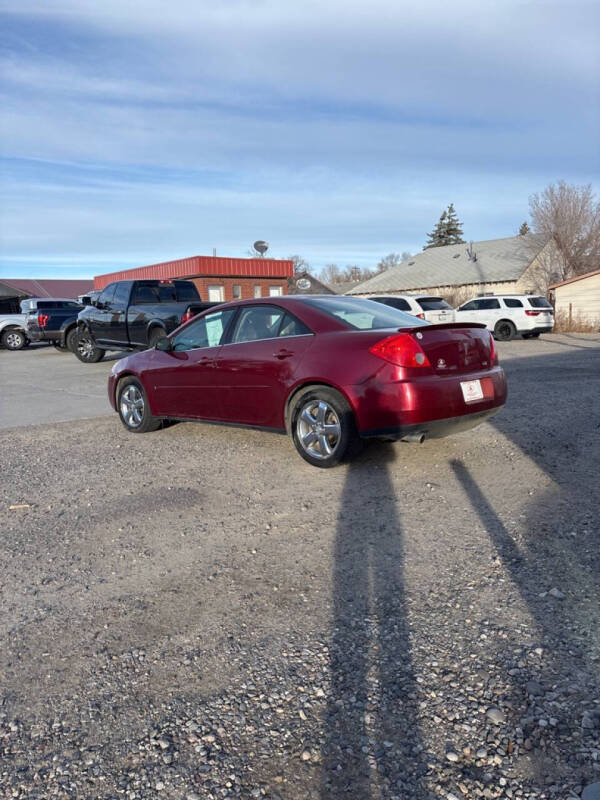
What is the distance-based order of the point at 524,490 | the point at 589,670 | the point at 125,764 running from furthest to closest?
the point at 524,490 → the point at 589,670 → the point at 125,764

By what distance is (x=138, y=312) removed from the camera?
586 inches

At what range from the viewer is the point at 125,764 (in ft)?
6.82

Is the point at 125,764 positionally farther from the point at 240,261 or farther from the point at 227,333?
the point at 240,261

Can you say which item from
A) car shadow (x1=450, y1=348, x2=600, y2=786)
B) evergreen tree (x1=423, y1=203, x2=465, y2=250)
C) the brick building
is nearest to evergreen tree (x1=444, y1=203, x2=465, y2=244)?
evergreen tree (x1=423, y1=203, x2=465, y2=250)

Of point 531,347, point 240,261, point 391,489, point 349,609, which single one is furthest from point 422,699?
point 240,261

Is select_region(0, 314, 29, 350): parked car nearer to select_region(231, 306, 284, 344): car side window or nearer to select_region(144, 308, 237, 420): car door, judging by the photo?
select_region(144, 308, 237, 420): car door

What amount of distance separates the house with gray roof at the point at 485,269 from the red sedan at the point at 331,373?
44.1 metres

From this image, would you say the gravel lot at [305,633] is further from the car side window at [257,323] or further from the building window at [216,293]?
the building window at [216,293]

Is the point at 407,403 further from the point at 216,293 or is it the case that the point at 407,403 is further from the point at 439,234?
the point at 439,234

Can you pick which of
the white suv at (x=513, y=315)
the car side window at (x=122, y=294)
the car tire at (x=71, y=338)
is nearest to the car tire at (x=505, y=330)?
the white suv at (x=513, y=315)

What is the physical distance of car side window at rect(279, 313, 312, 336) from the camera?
5641 mm

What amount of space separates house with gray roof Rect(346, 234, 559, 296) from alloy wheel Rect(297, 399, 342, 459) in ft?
147

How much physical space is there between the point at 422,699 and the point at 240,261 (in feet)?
124

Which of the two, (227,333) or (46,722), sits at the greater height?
(227,333)
